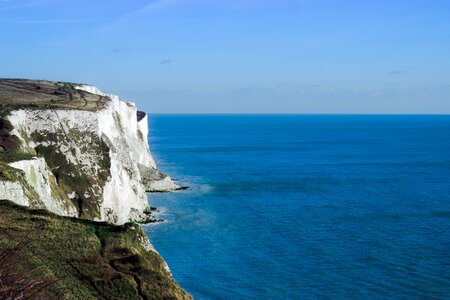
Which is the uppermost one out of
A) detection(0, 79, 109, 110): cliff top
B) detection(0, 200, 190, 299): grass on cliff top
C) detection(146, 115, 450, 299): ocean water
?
detection(0, 79, 109, 110): cliff top

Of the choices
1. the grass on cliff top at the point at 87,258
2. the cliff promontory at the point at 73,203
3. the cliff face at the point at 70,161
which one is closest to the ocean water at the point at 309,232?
the cliff face at the point at 70,161

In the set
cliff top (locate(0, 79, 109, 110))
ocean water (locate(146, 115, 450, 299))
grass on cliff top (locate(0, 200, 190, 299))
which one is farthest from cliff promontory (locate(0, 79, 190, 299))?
ocean water (locate(146, 115, 450, 299))

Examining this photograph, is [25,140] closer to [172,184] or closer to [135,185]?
[135,185]

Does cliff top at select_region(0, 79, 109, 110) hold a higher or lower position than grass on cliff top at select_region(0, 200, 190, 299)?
higher

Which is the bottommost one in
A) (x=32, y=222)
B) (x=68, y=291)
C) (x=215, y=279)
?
(x=215, y=279)

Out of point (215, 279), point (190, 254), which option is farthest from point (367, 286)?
point (190, 254)

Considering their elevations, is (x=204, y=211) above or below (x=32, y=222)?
below

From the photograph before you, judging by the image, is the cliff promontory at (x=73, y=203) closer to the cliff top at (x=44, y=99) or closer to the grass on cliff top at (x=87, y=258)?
the grass on cliff top at (x=87, y=258)

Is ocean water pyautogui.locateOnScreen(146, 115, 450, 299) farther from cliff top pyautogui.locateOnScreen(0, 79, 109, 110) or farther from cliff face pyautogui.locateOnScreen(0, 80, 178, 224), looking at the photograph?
cliff top pyautogui.locateOnScreen(0, 79, 109, 110)
